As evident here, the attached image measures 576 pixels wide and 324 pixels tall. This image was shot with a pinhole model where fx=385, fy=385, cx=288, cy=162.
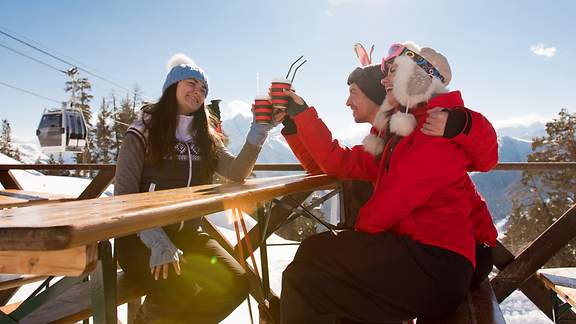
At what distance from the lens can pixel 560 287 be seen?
2264mm

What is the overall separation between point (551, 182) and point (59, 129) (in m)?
28.4

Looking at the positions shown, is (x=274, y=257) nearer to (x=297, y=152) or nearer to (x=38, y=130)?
(x=297, y=152)

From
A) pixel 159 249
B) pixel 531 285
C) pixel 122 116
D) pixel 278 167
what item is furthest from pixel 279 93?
pixel 122 116

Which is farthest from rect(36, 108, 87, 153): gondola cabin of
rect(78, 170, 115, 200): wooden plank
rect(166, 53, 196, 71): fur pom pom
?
rect(166, 53, 196, 71): fur pom pom

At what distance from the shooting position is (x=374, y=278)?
147 cm

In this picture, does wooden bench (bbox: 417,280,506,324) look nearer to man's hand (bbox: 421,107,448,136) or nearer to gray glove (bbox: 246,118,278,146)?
man's hand (bbox: 421,107,448,136)

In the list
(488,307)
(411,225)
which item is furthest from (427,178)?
(488,307)

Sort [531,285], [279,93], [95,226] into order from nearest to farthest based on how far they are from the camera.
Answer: [95,226] → [279,93] → [531,285]

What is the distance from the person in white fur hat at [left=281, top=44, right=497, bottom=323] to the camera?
4.81 ft

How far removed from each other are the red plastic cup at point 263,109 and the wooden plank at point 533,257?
2.09 metres

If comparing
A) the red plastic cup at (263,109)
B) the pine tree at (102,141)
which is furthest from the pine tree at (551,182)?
the pine tree at (102,141)

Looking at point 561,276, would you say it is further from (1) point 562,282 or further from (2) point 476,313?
(2) point 476,313

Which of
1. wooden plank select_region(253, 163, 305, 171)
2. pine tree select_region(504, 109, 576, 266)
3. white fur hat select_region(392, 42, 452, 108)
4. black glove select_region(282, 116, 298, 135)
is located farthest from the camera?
pine tree select_region(504, 109, 576, 266)

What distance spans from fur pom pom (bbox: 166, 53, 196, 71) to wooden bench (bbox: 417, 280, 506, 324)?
7.25 feet
